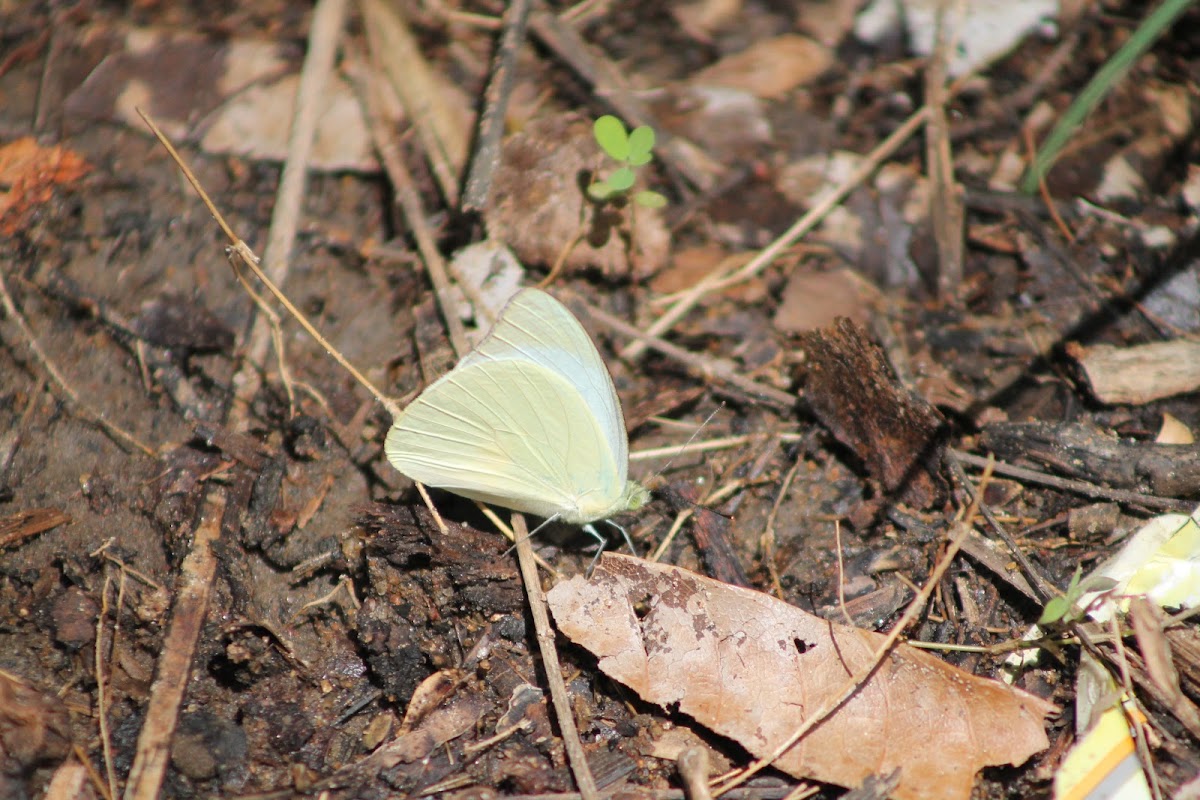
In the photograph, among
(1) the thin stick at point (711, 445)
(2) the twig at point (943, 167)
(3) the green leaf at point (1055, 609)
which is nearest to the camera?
(3) the green leaf at point (1055, 609)

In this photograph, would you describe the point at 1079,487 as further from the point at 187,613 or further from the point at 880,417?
the point at 187,613

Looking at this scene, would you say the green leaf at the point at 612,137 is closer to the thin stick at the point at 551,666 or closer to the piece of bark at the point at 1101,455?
the thin stick at the point at 551,666

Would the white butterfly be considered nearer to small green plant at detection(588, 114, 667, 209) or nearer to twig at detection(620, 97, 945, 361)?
twig at detection(620, 97, 945, 361)

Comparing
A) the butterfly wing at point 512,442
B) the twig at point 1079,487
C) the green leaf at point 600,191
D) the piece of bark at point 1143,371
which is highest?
the green leaf at point 600,191

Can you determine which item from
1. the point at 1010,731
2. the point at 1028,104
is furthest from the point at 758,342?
the point at 1028,104

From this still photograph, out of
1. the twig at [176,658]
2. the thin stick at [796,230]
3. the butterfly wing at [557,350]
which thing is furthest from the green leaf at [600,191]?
the twig at [176,658]

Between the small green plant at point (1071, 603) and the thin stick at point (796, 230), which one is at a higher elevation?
the thin stick at point (796, 230)

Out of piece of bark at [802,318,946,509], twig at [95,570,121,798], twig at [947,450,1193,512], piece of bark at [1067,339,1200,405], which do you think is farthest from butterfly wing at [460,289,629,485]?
piece of bark at [1067,339,1200,405]
